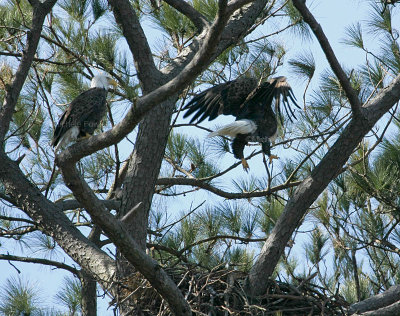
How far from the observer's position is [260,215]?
4855 mm

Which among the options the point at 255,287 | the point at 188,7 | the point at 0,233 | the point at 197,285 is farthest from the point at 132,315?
the point at 188,7

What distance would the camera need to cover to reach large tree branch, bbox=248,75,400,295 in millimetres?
3301

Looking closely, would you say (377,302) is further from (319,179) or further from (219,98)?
(219,98)

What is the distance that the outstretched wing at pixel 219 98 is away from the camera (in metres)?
4.76

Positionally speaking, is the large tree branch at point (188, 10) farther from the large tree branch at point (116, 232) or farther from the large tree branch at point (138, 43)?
the large tree branch at point (116, 232)

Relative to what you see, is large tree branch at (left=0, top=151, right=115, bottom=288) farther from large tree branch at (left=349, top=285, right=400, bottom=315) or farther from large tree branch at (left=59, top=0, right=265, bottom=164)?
large tree branch at (left=349, top=285, right=400, bottom=315)

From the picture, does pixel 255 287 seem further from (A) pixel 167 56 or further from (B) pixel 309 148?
(A) pixel 167 56

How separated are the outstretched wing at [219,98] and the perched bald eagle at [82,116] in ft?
1.97

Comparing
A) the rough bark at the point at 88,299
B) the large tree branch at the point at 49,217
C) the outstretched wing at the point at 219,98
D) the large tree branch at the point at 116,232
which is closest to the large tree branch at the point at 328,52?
the large tree branch at the point at 116,232

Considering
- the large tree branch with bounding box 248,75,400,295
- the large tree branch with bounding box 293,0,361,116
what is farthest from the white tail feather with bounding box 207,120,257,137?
the large tree branch with bounding box 293,0,361,116

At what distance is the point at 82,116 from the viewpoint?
4309 mm

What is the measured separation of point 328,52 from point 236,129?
67.2 inches

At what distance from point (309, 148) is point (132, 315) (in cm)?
201

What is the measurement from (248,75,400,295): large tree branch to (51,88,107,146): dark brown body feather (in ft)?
5.14
